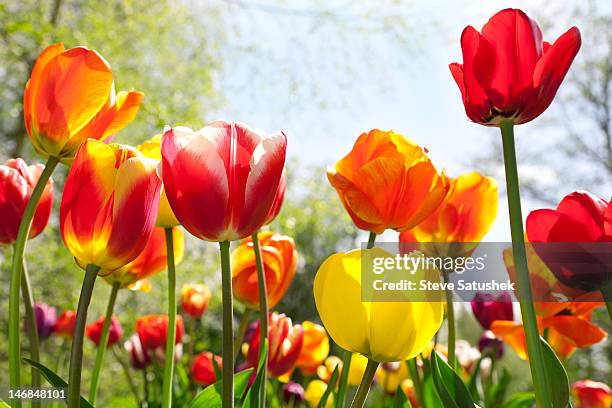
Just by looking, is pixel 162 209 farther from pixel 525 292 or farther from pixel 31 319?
pixel 525 292

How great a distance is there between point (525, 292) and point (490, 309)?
50 centimetres

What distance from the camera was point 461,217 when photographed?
56cm

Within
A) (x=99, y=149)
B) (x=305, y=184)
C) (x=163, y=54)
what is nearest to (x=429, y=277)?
(x=99, y=149)

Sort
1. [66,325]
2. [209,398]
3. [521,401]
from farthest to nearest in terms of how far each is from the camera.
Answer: [66,325] → [521,401] → [209,398]

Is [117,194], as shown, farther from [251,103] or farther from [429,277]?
[251,103]

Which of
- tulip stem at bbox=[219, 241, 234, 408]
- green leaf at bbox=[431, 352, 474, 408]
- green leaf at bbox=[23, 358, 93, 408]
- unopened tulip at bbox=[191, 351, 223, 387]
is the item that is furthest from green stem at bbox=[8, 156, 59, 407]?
unopened tulip at bbox=[191, 351, 223, 387]

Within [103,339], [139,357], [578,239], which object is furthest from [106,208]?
[139,357]

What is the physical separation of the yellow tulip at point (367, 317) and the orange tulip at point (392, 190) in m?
0.10

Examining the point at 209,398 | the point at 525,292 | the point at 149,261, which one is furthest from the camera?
the point at 149,261

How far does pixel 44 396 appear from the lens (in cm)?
40

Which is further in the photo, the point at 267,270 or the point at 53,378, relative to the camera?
the point at 267,270

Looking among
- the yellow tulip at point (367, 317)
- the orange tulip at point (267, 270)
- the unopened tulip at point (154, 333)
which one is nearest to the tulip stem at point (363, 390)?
the yellow tulip at point (367, 317)

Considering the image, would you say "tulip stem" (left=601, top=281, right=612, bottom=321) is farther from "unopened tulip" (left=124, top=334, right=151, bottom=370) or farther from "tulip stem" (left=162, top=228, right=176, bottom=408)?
"unopened tulip" (left=124, top=334, right=151, bottom=370)

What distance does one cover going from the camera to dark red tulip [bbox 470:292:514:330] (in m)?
0.76
